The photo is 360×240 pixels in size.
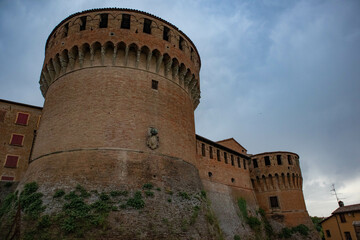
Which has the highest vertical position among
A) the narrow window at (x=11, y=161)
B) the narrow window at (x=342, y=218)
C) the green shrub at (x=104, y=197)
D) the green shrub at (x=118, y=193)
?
the narrow window at (x=11, y=161)

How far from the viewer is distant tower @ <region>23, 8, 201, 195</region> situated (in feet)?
36.8

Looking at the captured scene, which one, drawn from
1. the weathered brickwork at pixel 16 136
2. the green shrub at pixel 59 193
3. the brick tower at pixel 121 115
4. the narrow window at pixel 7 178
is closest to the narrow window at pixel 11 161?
the weathered brickwork at pixel 16 136

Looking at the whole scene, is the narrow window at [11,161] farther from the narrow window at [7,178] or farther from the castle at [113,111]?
the narrow window at [7,178]

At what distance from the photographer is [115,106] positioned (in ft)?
40.4

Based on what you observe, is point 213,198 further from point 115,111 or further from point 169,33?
point 169,33

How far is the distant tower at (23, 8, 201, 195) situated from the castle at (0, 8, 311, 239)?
5 centimetres

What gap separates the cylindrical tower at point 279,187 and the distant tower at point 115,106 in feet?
46.8

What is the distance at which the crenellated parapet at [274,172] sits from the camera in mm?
26266

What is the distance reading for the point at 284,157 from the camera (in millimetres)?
27172

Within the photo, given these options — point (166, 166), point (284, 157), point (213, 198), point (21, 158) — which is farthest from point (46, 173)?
point (284, 157)

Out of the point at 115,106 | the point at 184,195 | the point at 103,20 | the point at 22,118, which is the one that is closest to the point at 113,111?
the point at 115,106

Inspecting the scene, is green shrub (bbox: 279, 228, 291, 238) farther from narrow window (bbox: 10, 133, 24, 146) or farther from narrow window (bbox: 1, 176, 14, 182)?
narrow window (bbox: 10, 133, 24, 146)

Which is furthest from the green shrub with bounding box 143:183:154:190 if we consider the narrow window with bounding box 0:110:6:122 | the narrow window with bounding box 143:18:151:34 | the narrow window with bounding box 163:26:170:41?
the narrow window with bounding box 0:110:6:122

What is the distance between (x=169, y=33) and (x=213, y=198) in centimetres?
1156
